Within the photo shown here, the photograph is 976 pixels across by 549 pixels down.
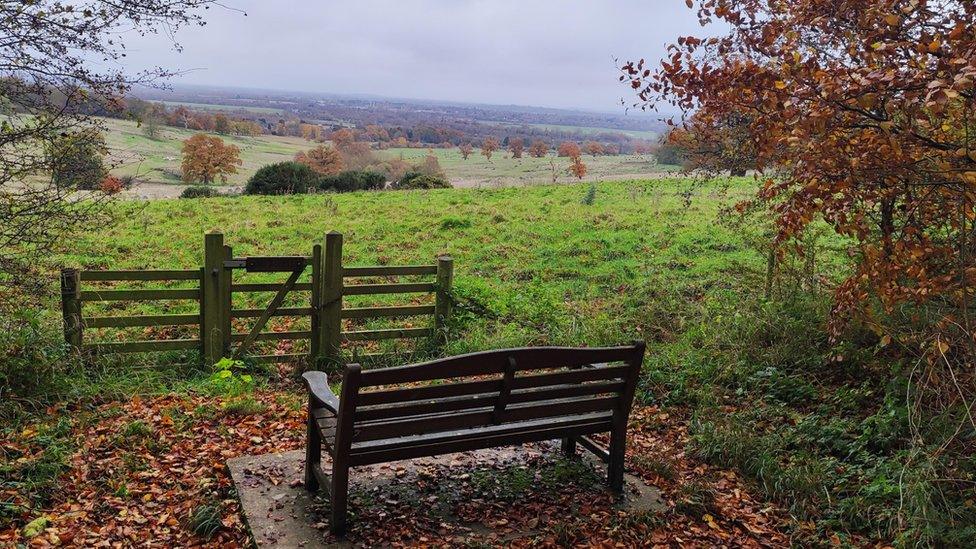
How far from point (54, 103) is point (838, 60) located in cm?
636

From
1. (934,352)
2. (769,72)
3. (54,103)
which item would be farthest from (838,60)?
(54,103)

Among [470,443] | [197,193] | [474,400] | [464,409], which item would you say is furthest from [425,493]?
[197,193]

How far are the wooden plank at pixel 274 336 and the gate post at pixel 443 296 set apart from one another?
169cm

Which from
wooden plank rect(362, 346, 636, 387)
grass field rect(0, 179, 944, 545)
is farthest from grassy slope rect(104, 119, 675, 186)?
wooden plank rect(362, 346, 636, 387)

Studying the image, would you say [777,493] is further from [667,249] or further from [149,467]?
[667,249]

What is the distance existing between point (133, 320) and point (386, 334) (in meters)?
2.94

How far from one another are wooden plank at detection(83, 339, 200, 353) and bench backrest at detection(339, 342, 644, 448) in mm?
4540

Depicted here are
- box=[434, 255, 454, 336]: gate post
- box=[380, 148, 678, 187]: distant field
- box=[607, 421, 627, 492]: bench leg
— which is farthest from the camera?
box=[380, 148, 678, 187]: distant field

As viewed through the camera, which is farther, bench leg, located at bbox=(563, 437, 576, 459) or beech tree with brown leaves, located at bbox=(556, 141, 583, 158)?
beech tree with brown leaves, located at bbox=(556, 141, 583, 158)

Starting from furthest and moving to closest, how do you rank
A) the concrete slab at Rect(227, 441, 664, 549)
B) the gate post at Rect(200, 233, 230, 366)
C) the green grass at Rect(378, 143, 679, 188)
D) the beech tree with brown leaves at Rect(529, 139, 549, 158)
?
1. the beech tree with brown leaves at Rect(529, 139, 549, 158)
2. the green grass at Rect(378, 143, 679, 188)
3. the gate post at Rect(200, 233, 230, 366)
4. the concrete slab at Rect(227, 441, 664, 549)

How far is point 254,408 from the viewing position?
6273 millimetres

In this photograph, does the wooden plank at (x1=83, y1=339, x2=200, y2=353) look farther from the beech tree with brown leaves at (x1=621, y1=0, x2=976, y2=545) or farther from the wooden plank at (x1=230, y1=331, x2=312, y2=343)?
the beech tree with brown leaves at (x1=621, y1=0, x2=976, y2=545)

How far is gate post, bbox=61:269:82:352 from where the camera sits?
7004 millimetres

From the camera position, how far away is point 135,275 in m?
7.54
